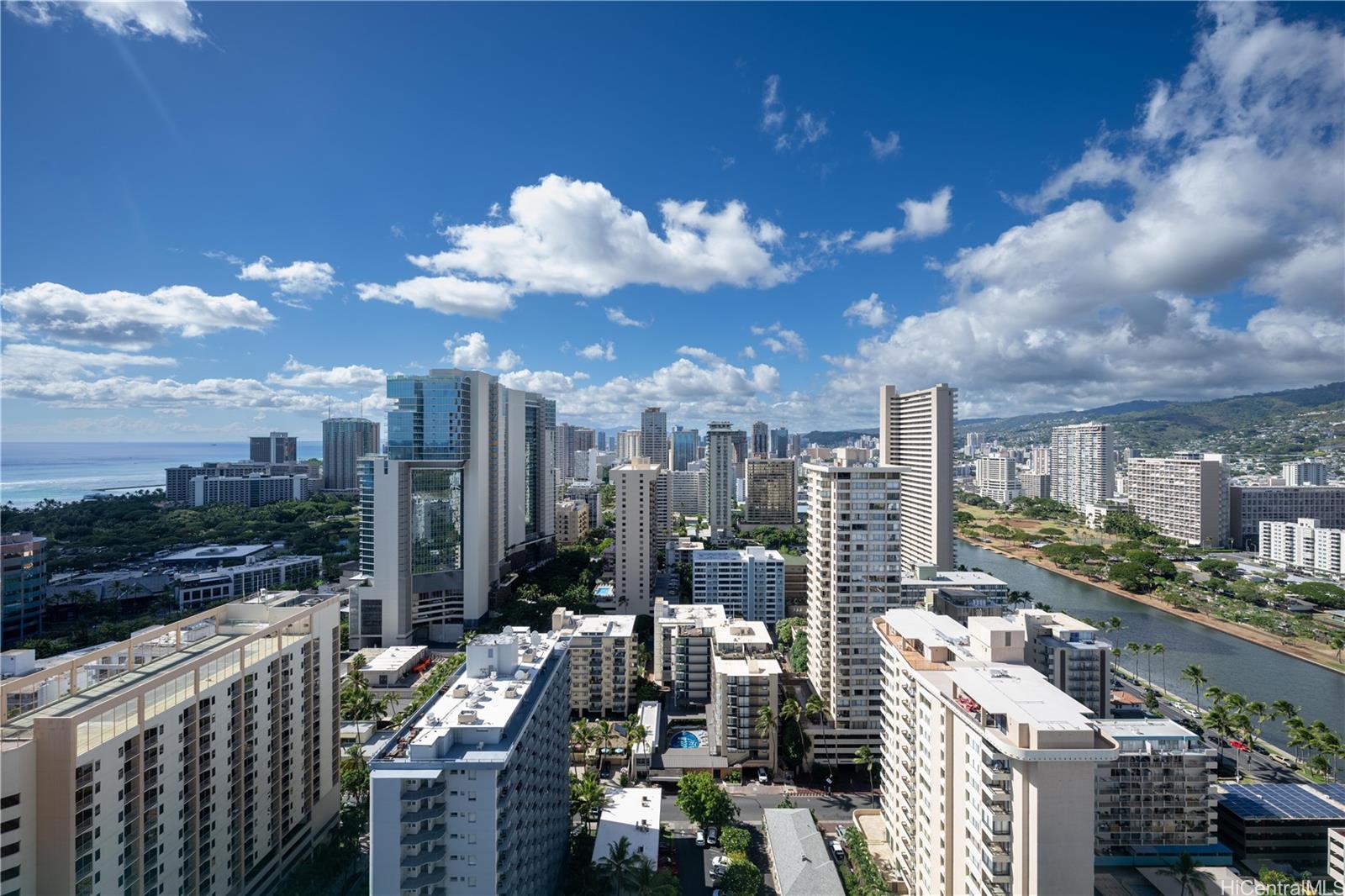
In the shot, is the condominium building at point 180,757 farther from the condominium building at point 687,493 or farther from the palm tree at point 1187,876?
the condominium building at point 687,493

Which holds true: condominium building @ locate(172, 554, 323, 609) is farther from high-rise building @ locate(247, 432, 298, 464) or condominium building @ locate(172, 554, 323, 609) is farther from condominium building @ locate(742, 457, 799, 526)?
high-rise building @ locate(247, 432, 298, 464)

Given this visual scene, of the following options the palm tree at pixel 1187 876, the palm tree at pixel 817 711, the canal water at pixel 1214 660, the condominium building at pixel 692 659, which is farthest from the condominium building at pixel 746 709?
the canal water at pixel 1214 660

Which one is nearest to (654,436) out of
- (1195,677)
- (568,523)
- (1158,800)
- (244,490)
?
(568,523)

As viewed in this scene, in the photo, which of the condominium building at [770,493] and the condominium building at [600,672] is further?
the condominium building at [770,493]

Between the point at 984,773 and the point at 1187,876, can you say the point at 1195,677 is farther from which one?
the point at 984,773

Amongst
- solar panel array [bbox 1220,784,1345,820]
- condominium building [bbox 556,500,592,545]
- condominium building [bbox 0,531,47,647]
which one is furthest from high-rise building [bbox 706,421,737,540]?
condominium building [bbox 0,531,47,647]

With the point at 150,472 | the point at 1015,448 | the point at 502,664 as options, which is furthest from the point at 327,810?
the point at 1015,448

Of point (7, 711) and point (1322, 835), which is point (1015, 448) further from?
point (7, 711)
